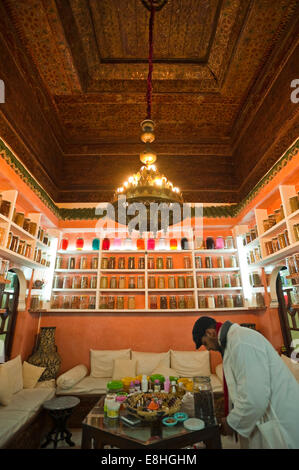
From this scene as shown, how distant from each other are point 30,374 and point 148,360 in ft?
6.28

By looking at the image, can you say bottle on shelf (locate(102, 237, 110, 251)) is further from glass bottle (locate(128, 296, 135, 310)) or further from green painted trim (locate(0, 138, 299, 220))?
glass bottle (locate(128, 296, 135, 310))

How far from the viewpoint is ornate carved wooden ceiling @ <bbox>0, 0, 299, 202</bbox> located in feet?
10.7

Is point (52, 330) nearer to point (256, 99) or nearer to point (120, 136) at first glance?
point (120, 136)

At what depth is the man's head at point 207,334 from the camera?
2.10 meters

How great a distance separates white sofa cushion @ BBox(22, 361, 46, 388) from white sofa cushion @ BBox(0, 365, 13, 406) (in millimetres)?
619

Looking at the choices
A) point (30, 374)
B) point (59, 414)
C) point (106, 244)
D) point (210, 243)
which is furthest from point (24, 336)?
point (210, 243)

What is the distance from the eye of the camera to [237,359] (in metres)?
1.72

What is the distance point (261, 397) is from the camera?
160 cm

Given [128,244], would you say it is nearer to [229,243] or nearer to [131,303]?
[131,303]

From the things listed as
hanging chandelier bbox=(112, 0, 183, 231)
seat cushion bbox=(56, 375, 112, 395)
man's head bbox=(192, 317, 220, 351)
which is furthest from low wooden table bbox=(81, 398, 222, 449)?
hanging chandelier bbox=(112, 0, 183, 231)

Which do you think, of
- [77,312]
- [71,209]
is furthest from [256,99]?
[77,312]

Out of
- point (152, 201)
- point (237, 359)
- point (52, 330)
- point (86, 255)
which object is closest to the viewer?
point (237, 359)

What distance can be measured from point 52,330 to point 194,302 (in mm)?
2703

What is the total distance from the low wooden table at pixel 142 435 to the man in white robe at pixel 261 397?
369mm
